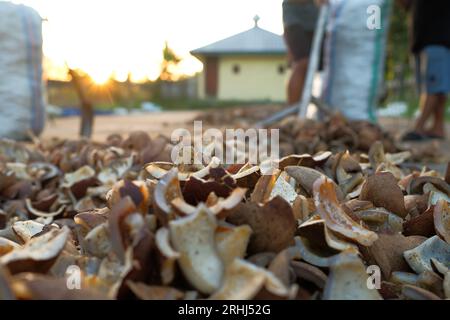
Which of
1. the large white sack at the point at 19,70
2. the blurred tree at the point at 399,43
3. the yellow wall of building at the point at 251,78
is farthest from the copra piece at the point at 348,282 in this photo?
the yellow wall of building at the point at 251,78

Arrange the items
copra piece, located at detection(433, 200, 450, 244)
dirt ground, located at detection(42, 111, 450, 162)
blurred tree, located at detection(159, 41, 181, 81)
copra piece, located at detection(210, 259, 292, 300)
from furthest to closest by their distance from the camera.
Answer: blurred tree, located at detection(159, 41, 181, 81), dirt ground, located at detection(42, 111, 450, 162), copra piece, located at detection(433, 200, 450, 244), copra piece, located at detection(210, 259, 292, 300)

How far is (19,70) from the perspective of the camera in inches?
142

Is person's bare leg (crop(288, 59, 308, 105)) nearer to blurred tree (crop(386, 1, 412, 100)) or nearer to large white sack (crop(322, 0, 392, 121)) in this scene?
large white sack (crop(322, 0, 392, 121))

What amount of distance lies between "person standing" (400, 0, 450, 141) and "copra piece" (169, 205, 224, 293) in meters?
3.71

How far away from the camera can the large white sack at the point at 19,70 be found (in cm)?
352

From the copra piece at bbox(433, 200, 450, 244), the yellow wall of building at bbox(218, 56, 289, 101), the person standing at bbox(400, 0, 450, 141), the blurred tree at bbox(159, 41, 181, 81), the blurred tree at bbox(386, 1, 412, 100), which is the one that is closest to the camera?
the copra piece at bbox(433, 200, 450, 244)

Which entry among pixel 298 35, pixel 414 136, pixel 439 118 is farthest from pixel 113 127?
pixel 439 118

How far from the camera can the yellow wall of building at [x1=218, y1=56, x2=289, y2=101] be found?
20.6 meters

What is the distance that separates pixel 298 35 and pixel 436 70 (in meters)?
1.14

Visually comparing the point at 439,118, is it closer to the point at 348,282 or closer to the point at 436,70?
the point at 436,70

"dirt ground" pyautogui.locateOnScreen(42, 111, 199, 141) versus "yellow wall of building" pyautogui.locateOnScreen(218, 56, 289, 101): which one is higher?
"yellow wall of building" pyautogui.locateOnScreen(218, 56, 289, 101)

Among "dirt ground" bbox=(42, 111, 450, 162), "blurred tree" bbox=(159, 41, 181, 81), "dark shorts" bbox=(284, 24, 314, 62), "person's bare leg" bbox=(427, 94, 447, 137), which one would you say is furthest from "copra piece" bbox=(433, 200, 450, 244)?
"blurred tree" bbox=(159, 41, 181, 81)

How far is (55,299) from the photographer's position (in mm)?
567

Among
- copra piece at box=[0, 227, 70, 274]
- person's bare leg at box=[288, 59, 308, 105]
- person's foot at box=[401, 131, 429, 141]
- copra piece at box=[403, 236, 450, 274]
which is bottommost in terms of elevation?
person's foot at box=[401, 131, 429, 141]
